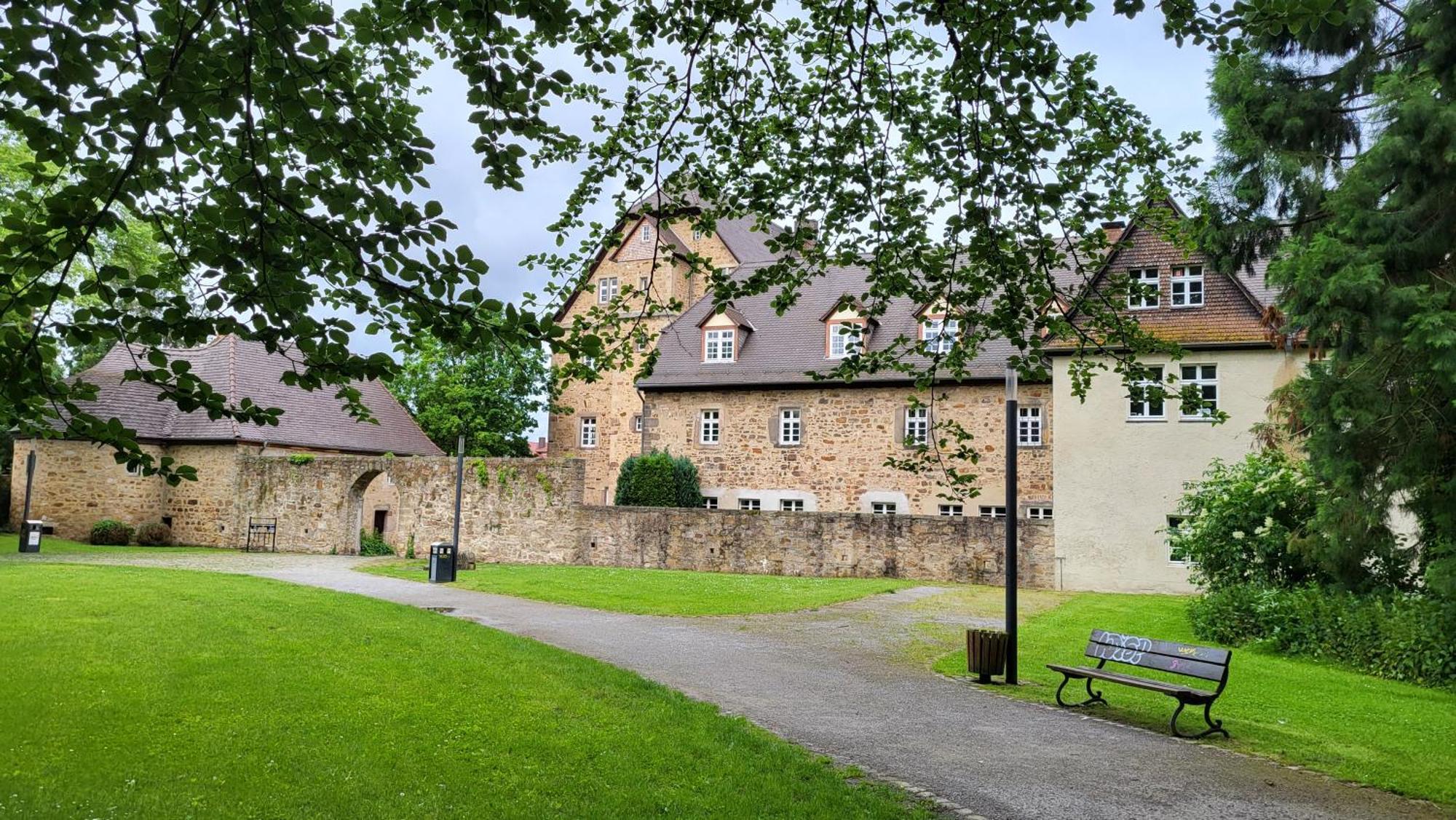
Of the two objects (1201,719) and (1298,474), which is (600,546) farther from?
(1201,719)

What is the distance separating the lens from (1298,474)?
53.1ft

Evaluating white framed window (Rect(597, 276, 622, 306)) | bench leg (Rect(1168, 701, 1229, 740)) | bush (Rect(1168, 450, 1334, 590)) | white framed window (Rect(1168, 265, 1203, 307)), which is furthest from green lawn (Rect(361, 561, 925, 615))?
white framed window (Rect(597, 276, 622, 306))

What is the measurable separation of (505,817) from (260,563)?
21.6 metres

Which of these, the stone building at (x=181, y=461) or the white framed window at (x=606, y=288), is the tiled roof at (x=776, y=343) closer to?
the white framed window at (x=606, y=288)

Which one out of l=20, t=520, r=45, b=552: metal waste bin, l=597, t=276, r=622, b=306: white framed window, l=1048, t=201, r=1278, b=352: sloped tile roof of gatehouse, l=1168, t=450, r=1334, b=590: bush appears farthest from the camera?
l=597, t=276, r=622, b=306: white framed window

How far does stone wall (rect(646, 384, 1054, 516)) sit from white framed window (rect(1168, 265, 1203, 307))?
452 cm

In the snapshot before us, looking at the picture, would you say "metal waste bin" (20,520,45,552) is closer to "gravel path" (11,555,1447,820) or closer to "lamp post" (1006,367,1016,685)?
"gravel path" (11,555,1447,820)

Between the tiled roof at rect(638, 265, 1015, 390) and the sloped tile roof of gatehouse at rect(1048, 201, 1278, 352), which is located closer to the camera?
the sloped tile roof of gatehouse at rect(1048, 201, 1278, 352)

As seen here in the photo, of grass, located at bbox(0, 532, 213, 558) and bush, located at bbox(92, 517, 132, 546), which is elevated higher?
bush, located at bbox(92, 517, 132, 546)

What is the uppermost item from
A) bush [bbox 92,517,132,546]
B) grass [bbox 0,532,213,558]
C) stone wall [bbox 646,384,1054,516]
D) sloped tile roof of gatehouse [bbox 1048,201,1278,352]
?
sloped tile roof of gatehouse [bbox 1048,201,1278,352]

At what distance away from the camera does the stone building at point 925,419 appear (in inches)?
860

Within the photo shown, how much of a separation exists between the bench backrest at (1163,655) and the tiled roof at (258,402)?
21.8 metres

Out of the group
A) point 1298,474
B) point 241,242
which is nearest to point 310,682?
point 241,242

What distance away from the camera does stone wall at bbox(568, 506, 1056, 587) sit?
76.5ft
